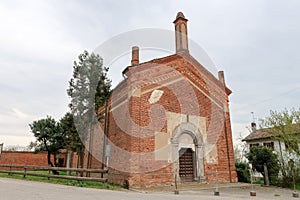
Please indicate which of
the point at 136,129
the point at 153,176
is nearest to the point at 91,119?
the point at 136,129

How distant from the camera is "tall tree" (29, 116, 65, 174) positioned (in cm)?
1747

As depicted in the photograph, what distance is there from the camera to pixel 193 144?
12.4m

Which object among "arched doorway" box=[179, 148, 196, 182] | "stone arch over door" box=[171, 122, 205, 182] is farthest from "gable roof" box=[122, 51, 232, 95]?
"arched doorway" box=[179, 148, 196, 182]

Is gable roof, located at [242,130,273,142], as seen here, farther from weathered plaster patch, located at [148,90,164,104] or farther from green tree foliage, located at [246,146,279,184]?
weathered plaster patch, located at [148,90,164,104]

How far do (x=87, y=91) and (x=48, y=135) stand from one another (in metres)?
7.18

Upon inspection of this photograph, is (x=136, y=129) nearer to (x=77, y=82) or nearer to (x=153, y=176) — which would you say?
(x=153, y=176)

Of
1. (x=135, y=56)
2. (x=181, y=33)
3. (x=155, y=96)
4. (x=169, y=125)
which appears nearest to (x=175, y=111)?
(x=169, y=125)

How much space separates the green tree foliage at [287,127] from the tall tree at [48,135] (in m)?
15.4

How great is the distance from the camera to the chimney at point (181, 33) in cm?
1378

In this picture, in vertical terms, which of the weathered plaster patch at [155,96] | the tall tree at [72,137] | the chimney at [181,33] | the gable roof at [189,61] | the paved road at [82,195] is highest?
the chimney at [181,33]

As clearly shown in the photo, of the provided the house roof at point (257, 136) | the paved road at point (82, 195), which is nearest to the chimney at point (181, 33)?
the paved road at point (82, 195)

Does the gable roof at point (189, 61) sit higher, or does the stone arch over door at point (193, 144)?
the gable roof at point (189, 61)

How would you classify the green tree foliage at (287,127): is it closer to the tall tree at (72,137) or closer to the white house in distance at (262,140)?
the white house in distance at (262,140)

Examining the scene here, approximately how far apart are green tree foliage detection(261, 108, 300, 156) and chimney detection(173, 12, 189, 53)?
6.78m
